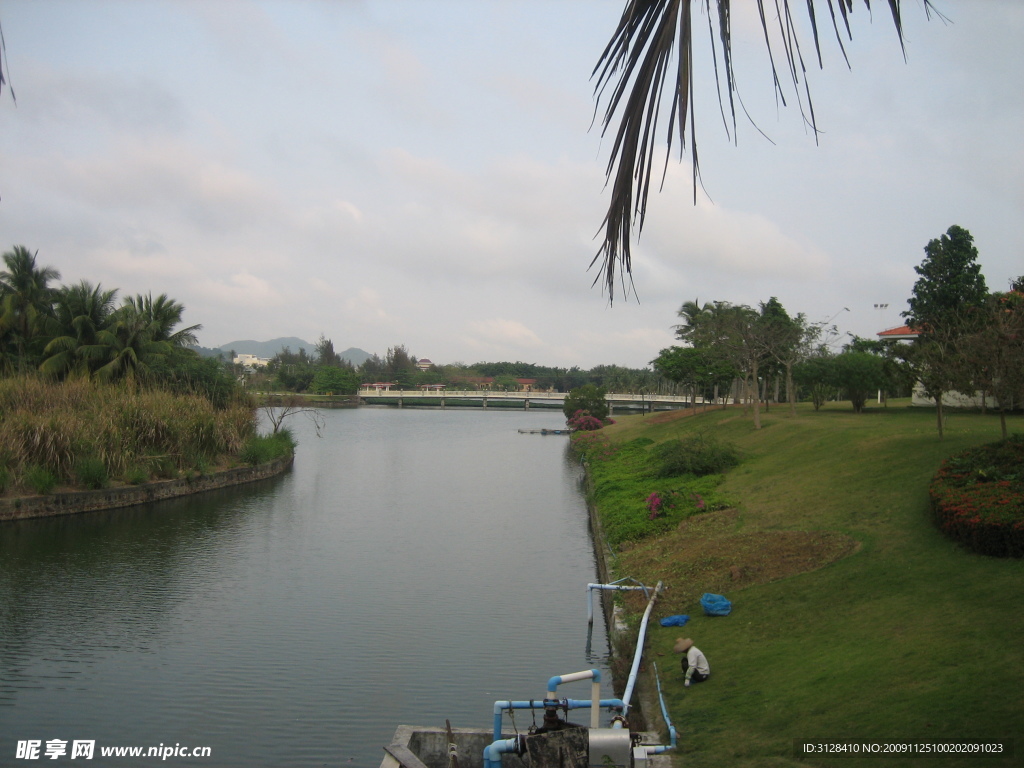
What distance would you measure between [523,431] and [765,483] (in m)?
46.2

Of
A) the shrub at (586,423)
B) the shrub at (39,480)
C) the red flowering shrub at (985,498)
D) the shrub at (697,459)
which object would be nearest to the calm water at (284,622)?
the shrub at (39,480)

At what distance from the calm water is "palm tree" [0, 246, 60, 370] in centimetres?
1634

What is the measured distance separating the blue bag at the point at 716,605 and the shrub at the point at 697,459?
1370 cm

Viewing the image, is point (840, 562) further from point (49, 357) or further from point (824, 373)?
point (49, 357)

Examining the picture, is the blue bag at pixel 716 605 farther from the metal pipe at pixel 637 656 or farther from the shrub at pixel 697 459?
the shrub at pixel 697 459

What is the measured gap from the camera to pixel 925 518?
1335cm

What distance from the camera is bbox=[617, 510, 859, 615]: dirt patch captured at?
498 inches

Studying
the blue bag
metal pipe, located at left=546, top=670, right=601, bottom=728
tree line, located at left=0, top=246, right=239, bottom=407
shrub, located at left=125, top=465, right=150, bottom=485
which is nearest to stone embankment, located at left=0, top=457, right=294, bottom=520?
shrub, located at left=125, top=465, right=150, bottom=485

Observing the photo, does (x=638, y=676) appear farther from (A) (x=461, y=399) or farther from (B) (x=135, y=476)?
(A) (x=461, y=399)

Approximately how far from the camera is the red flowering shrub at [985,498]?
10.2 metres

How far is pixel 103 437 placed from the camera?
83.1 feet

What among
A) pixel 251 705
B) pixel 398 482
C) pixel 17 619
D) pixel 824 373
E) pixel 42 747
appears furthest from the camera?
pixel 824 373

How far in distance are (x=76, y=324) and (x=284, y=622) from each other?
28.4 meters

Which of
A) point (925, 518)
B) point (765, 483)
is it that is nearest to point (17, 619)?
point (925, 518)
